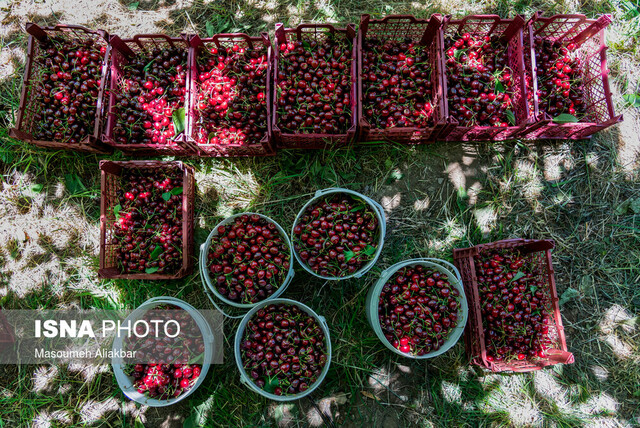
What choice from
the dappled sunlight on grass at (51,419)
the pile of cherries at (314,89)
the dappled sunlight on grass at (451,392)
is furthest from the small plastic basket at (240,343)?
the dappled sunlight on grass at (51,419)

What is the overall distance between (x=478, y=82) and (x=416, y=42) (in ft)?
2.42

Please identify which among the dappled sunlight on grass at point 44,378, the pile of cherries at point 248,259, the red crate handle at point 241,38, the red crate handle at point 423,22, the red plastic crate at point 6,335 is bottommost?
the dappled sunlight on grass at point 44,378

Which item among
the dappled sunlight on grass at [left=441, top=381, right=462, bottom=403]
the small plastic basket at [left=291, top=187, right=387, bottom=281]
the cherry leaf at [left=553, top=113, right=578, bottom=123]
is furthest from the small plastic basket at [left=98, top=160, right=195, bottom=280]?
the cherry leaf at [left=553, top=113, right=578, bottom=123]

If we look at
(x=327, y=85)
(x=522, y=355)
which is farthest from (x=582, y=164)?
(x=327, y=85)

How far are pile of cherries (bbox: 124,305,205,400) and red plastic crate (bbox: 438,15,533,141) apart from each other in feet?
9.96

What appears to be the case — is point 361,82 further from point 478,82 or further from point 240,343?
point 240,343

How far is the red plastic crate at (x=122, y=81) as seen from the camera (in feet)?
11.1

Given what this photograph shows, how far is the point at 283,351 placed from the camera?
294 centimetres

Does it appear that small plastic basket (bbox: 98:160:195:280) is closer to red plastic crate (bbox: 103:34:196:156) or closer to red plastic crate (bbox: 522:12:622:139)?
red plastic crate (bbox: 103:34:196:156)

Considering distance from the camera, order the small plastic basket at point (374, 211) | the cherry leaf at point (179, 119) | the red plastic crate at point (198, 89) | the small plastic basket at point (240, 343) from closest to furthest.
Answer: the small plastic basket at point (240, 343)
the small plastic basket at point (374, 211)
the red plastic crate at point (198, 89)
the cherry leaf at point (179, 119)

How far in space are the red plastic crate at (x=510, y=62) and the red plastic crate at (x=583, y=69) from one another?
3.6 inches

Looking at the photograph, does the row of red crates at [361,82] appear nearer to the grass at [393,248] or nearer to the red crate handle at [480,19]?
the red crate handle at [480,19]

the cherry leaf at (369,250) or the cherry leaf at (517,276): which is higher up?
the cherry leaf at (369,250)

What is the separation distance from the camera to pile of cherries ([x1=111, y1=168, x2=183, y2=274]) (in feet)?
10.8
